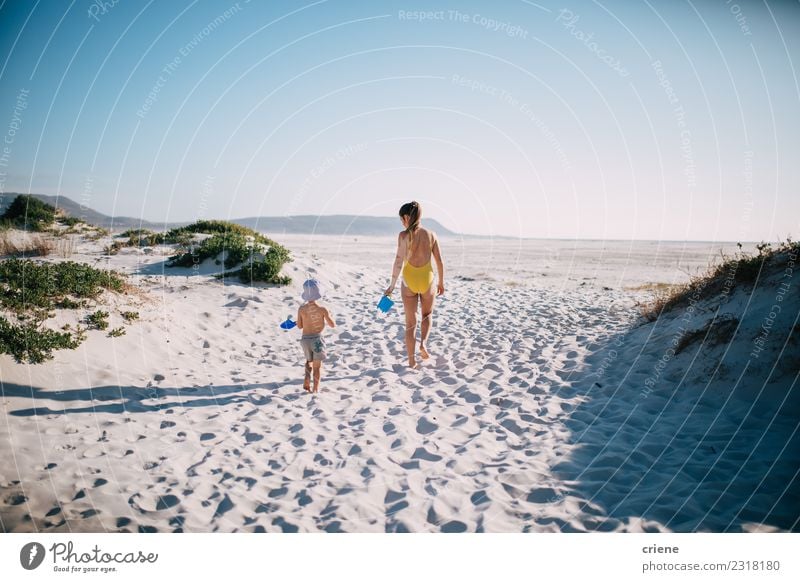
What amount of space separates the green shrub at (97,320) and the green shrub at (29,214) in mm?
11183

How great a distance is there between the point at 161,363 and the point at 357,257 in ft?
68.0

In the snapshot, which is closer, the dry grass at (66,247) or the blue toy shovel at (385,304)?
the blue toy shovel at (385,304)

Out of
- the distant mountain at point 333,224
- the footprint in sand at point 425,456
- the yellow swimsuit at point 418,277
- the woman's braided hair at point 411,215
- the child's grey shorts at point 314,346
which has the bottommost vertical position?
the footprint in sand at point 425,456

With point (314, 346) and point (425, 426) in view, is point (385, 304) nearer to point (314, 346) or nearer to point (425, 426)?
point (314, 346)

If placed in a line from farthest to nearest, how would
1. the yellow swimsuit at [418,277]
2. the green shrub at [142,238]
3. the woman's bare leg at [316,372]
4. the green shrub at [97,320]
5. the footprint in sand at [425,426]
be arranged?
the green shrub at [142,238], the green shrub at [97,320], the yellow swimsuit at [418,277], the woman's bare leg at [316,372], the footprint in sand at [425,426]

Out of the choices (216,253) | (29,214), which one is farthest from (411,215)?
(29,214)

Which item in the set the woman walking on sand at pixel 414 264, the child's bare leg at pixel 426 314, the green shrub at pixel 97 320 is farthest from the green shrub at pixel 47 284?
the child's bare leg at pixel 426 314

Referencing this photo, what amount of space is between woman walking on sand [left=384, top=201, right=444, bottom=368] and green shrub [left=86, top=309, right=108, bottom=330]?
479 centimetres

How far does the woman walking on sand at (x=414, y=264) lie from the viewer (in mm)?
6578

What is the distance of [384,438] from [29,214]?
1815cm

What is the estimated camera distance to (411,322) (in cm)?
687

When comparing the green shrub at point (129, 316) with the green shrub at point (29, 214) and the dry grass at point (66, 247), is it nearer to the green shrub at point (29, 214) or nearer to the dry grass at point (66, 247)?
the dry grass at point (66, 247)

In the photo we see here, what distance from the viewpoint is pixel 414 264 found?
6.73 meters

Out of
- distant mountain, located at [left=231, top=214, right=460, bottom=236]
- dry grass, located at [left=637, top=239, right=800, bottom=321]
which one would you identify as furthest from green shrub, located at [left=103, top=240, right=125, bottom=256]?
distant mountain, located at [left=231, top=214, right=460, bottom=236]
